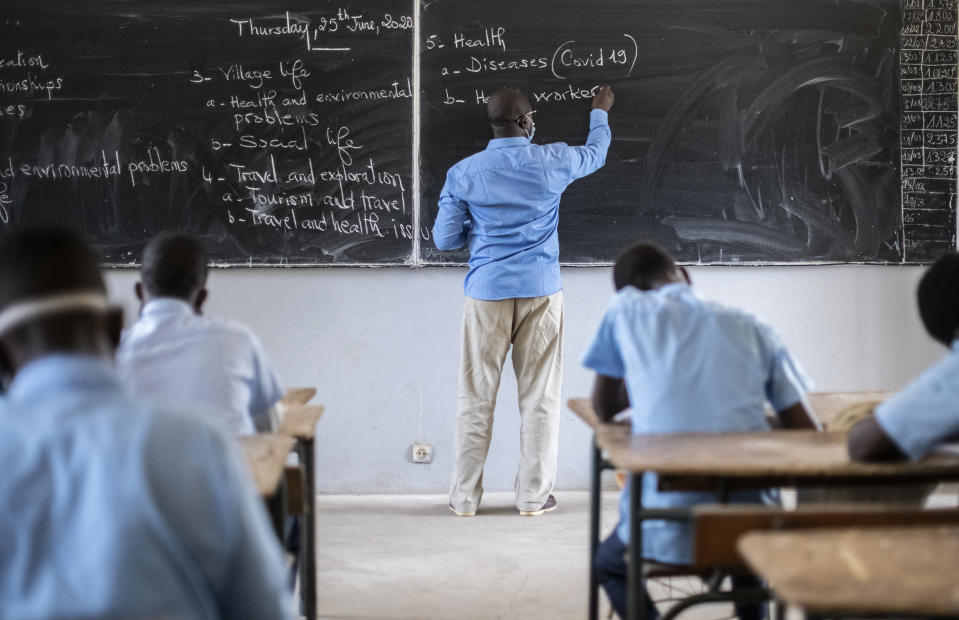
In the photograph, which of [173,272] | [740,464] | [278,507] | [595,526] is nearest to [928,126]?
[595,526]

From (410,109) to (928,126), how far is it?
249cm

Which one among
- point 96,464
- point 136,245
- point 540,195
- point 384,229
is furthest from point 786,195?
point 96,464

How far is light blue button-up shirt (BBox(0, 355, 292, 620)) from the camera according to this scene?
1158 mm

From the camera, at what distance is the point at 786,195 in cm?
516

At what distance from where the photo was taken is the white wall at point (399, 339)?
511cm

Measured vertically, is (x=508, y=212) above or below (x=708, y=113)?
below

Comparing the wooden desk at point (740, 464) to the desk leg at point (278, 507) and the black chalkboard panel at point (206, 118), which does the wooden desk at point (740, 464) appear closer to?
the desk leg at point (278, 507)

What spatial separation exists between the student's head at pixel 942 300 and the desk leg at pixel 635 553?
28.5 inches

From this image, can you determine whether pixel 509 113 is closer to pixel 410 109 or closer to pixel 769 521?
pixel 410 109

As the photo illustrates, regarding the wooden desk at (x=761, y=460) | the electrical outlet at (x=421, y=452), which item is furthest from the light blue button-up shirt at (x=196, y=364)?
the electrical outlet at (x=421, y=452)

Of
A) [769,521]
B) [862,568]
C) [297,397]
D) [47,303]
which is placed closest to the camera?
[47,303]

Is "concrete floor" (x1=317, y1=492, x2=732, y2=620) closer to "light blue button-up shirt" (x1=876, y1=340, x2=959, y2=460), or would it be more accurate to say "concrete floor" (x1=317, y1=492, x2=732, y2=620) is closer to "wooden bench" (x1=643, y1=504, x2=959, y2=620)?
"light blue button-up shirt" (x1=876, y1=340, x2=959, y2=460)

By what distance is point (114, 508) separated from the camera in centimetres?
116

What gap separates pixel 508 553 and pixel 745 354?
72.8 inches
